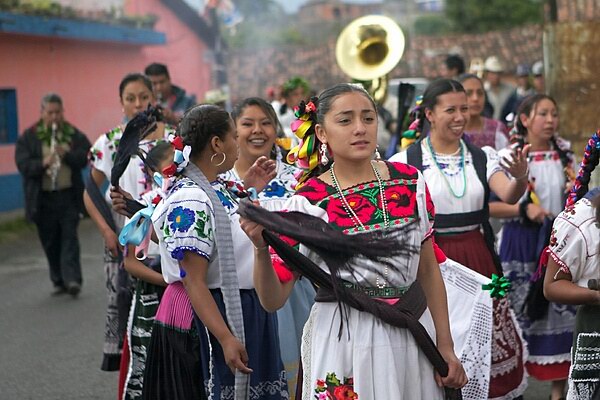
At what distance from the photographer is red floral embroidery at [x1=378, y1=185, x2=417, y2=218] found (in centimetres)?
408

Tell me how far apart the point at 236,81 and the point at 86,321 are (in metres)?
26.2

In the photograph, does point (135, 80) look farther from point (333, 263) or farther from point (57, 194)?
point (333, 263)

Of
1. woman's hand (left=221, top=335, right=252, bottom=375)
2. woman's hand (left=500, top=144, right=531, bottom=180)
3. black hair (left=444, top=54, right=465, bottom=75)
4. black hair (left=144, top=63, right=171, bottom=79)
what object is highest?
black hair (left=444, top=54, right=465, bottom=75)

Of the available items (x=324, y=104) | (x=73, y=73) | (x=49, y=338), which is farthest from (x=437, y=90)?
(x=73, y=73)

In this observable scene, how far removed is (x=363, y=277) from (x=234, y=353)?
0.88 meters

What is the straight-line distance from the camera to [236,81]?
35.8 metres

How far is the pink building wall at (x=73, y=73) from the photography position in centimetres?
1930

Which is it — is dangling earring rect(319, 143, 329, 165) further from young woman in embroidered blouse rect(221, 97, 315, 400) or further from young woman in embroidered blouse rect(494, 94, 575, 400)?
young woman in embroidered blouse rect(494, 94, 575, 400)

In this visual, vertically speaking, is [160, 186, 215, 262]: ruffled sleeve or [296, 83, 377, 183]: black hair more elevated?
[296, 83, 377, 183]: black hair

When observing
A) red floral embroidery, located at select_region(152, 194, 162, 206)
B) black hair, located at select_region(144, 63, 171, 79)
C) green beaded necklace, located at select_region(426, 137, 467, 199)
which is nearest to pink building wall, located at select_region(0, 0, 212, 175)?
black hair, located at select_region(144, 63, 171, 79)

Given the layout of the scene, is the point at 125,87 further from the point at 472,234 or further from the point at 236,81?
the point at 236,81

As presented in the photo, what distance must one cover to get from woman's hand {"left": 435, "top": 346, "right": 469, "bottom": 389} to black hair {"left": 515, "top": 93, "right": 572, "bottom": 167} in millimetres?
3720

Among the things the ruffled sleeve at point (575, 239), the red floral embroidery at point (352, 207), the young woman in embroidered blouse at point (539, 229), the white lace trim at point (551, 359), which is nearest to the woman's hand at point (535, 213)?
the young woman in embroidered blouse at point (539, 229)

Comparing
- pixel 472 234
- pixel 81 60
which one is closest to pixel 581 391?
pixel 472 234
